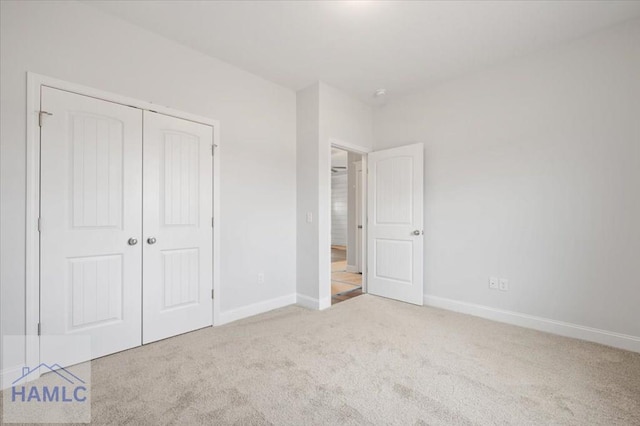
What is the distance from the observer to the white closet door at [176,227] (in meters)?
2.60

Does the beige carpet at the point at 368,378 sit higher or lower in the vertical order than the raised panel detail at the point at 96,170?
lower

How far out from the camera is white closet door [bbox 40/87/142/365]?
213 cm

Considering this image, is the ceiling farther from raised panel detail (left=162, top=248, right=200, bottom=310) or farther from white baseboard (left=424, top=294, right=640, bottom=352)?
white baseboard (left=424, top=294, right=640, bottom=352)

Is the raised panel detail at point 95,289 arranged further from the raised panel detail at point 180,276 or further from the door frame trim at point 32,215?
the raised panel detail at point 180,276

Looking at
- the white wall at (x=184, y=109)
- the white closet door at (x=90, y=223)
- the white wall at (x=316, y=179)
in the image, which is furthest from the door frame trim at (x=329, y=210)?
the white closet door at (x=90, y=223)

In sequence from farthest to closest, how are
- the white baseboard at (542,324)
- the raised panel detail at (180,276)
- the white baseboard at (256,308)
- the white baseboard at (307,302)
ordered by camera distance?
the white baseboard at (307,302) → the white baseboard at (256,308) → the raised panel detail at (180,276) → the white baseboard at (542,324)

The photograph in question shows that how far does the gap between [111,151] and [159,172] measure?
383mm

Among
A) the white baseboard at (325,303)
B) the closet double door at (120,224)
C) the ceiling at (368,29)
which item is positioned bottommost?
the white baseboard at (325,303)

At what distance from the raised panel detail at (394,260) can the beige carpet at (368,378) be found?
3.06ft

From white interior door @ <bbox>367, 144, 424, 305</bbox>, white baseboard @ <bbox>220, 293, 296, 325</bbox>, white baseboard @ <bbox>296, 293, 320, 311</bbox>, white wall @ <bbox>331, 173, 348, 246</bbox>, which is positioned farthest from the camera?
white wall @ <bbox>331, 173, 348, 246</bbox>

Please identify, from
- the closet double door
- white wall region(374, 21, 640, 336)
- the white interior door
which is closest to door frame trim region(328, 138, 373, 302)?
the white interior door

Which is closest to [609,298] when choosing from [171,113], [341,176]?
[171,113]

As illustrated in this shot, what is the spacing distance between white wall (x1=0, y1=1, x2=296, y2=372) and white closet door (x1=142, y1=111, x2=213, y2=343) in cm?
19

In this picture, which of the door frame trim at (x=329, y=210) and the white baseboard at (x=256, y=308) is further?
the door frame trim at (x=329, y=210)
